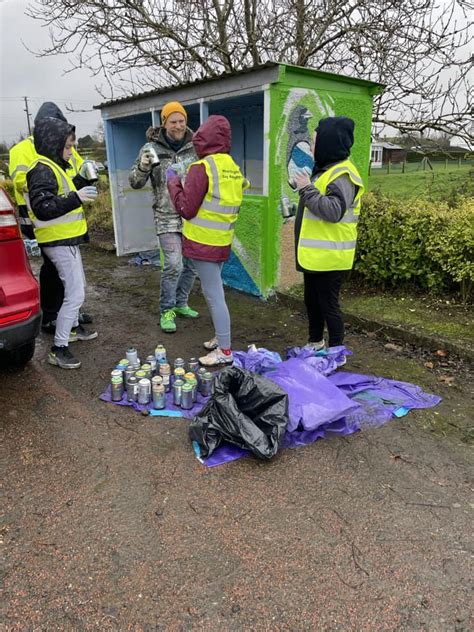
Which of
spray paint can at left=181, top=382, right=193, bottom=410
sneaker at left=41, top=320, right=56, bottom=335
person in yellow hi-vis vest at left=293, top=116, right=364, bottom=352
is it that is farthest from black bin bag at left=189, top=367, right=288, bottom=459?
sneaker at left=41, top=320, right=56, bottom=335

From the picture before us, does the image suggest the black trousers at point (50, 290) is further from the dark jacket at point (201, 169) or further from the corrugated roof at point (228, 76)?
the corrugated roof at point (228, 76)

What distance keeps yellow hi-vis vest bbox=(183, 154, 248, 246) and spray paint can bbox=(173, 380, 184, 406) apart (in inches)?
41.7

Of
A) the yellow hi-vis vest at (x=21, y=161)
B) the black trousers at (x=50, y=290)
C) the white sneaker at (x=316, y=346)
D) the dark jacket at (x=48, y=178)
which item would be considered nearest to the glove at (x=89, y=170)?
the dark jacket at (x=48, y=178)

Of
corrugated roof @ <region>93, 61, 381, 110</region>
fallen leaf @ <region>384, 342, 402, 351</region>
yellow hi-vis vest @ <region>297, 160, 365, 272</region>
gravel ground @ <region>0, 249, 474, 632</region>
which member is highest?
corrugated roof @ <region>93, 61, 381, 110</region>

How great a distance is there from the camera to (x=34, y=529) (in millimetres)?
2223

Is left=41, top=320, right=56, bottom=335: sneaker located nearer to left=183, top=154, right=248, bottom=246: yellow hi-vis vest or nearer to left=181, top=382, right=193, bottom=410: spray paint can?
left=183, top=154, right=248, bottom=246: yellow hi-vis vest

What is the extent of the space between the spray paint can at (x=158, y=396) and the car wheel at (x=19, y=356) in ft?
3.80

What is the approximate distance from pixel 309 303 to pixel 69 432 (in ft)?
6.60

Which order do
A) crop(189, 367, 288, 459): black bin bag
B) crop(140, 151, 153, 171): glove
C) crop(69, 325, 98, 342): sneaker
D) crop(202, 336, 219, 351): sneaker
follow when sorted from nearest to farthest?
crop(189, 367, 288, 459): black bin bag
crop(140, 151, 153, 171): glove
crop(202, 336, 219, 351): sneaker
crop(69, 325, 98, 342): sneaker

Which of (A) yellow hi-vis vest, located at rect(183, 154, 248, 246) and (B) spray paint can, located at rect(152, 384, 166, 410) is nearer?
(B) spray paint can, located at rect(152, 384, 166, 410)

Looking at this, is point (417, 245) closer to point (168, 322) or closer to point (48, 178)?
point (168, 322)

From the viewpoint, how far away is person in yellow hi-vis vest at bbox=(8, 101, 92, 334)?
3.53 meters

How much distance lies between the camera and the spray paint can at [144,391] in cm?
328

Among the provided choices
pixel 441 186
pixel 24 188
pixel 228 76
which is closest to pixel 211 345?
pixel 24 188
